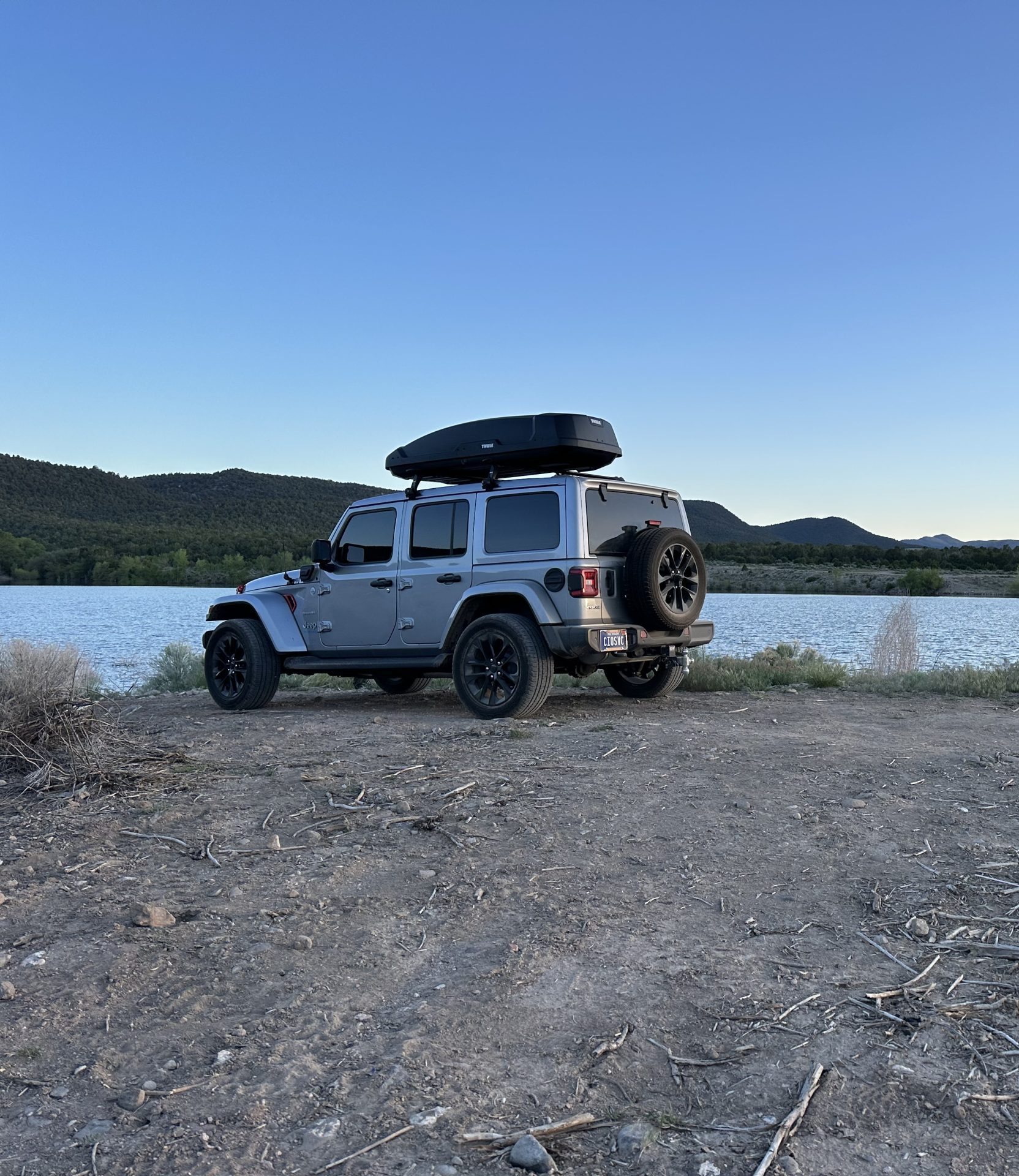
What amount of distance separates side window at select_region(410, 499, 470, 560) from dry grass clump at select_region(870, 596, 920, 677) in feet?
27.0

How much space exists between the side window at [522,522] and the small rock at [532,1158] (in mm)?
6519

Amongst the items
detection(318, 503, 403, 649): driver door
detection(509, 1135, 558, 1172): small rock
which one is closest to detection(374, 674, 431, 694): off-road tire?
detection(318, 503, 403, 649): driver door

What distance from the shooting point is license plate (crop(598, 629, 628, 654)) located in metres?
8.58

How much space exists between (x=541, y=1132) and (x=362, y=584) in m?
7.80

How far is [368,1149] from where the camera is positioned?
245 centimetres

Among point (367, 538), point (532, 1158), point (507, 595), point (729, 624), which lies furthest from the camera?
point (729, 624)

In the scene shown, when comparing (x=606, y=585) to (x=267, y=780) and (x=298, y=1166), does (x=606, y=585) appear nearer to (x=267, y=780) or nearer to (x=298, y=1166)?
(x=267, y=780)

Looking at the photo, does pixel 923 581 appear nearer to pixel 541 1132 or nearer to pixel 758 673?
pixel 758 673

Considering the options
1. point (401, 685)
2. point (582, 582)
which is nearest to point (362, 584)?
point (401, 685)

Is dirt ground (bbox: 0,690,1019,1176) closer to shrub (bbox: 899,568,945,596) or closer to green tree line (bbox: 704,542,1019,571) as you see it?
shrub (bbox: 899,568,945,596)

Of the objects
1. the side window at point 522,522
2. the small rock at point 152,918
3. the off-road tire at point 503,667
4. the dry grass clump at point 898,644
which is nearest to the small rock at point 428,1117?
the small rock at point 152,918

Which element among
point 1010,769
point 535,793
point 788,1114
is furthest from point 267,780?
point 1010,769

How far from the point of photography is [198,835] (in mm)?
5051

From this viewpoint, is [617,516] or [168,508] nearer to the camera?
[617,516]
